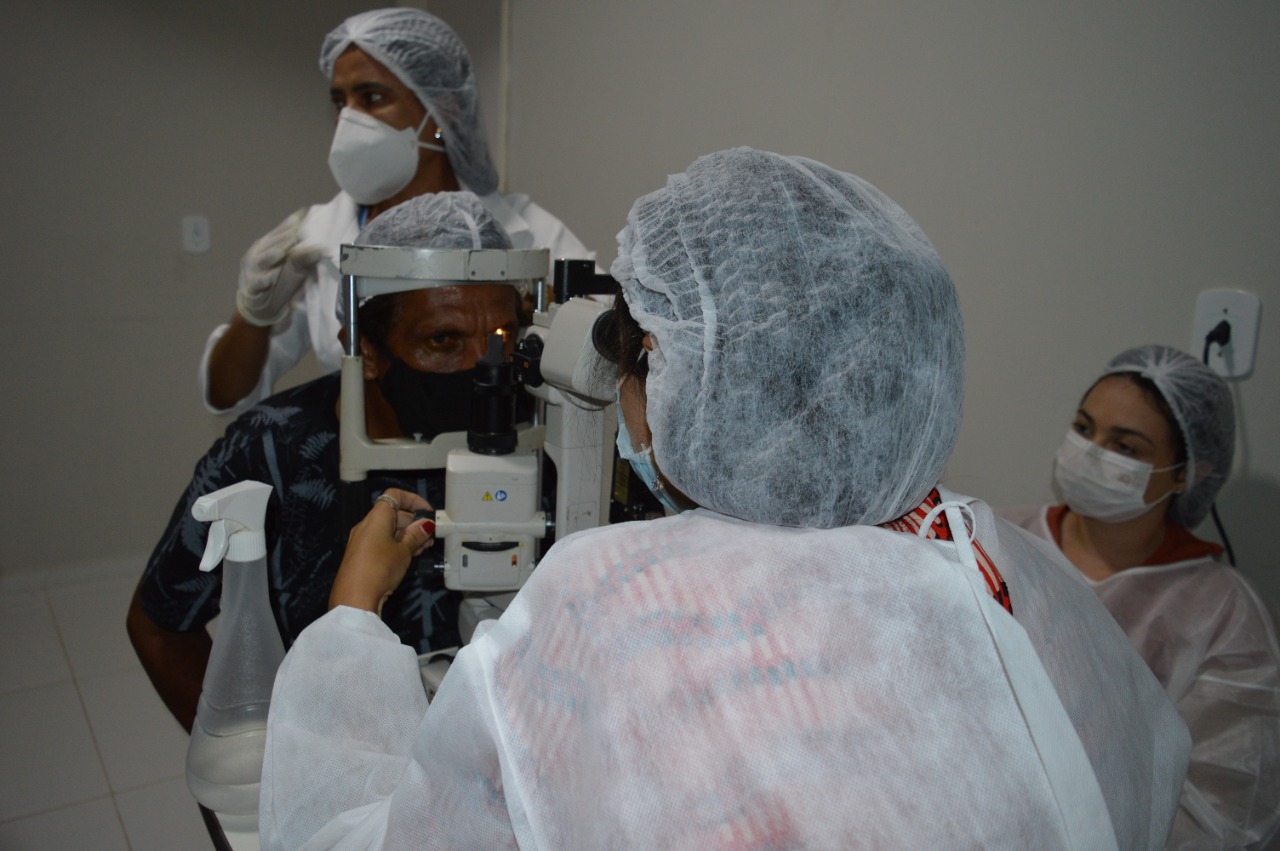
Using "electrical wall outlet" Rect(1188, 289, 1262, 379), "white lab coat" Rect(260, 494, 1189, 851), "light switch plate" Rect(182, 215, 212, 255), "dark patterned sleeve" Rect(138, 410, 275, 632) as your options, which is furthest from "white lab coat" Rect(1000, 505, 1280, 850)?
"light switch plate" Rect(182, 215, 212, 255)

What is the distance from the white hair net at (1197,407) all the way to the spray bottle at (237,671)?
1.34m

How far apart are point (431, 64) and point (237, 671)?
1321 millimetres

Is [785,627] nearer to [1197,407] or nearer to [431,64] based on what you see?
[1197,407]

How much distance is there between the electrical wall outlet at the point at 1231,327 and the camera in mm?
1350

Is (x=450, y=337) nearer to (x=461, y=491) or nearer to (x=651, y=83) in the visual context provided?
(x=461, y=491)

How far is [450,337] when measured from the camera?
4.00ft

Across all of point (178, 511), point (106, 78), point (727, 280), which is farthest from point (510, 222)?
point (106, 78)

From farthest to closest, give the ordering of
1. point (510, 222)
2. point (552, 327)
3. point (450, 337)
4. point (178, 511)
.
Answer: point (510, 222), point (178, 511), point (450, 337), point (552, 327)

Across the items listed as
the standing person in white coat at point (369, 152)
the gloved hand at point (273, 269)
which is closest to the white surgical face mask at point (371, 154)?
the standing person in white coat at point (369, 152)

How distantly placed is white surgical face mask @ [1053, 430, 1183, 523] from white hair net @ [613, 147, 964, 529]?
101 cm

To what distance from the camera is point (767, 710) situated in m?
0.53

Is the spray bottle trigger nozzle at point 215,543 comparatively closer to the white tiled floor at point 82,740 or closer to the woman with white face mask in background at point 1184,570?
the woman with white face mask in background at point 1184,570

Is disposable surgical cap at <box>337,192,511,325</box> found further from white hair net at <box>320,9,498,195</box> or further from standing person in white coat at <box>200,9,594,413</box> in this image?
white hair net at <box>320,9,498,195</box>

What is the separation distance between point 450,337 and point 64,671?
211cm
